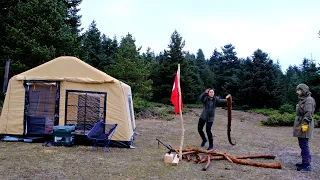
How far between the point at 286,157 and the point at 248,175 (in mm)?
2149

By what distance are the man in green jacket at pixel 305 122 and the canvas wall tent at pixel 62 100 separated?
402cm

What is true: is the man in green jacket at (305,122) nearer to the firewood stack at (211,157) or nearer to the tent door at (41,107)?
the firewood stack at (211,157)

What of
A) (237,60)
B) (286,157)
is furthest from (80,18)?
(237,60)

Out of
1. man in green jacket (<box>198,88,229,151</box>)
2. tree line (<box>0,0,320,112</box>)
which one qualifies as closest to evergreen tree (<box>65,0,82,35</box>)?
tree line (<box>0,0,320,112</box>)

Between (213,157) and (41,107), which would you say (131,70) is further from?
(213,157)

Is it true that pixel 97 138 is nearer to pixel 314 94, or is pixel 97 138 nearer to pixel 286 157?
pixel 286 157

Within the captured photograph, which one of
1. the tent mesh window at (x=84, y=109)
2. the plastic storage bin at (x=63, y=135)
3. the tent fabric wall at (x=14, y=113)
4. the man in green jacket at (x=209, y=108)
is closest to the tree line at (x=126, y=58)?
the tent fabric wall at (x=14, y=113)

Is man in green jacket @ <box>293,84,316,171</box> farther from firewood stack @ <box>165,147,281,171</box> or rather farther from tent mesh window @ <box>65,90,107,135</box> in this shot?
tent mesh window @ <box>65,90,107,135</box>

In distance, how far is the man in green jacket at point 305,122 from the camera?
5.33 metres

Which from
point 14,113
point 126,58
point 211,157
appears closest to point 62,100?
point 14,113

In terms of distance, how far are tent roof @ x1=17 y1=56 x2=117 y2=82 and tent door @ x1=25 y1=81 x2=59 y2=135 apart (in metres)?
0.22

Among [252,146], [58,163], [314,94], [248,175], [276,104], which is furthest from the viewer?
[276,104]

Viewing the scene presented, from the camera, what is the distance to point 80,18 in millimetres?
22016

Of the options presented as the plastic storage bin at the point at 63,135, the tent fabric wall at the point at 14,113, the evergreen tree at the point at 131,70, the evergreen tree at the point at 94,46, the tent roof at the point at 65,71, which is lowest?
the plastic storage bin at the point at 63,135
